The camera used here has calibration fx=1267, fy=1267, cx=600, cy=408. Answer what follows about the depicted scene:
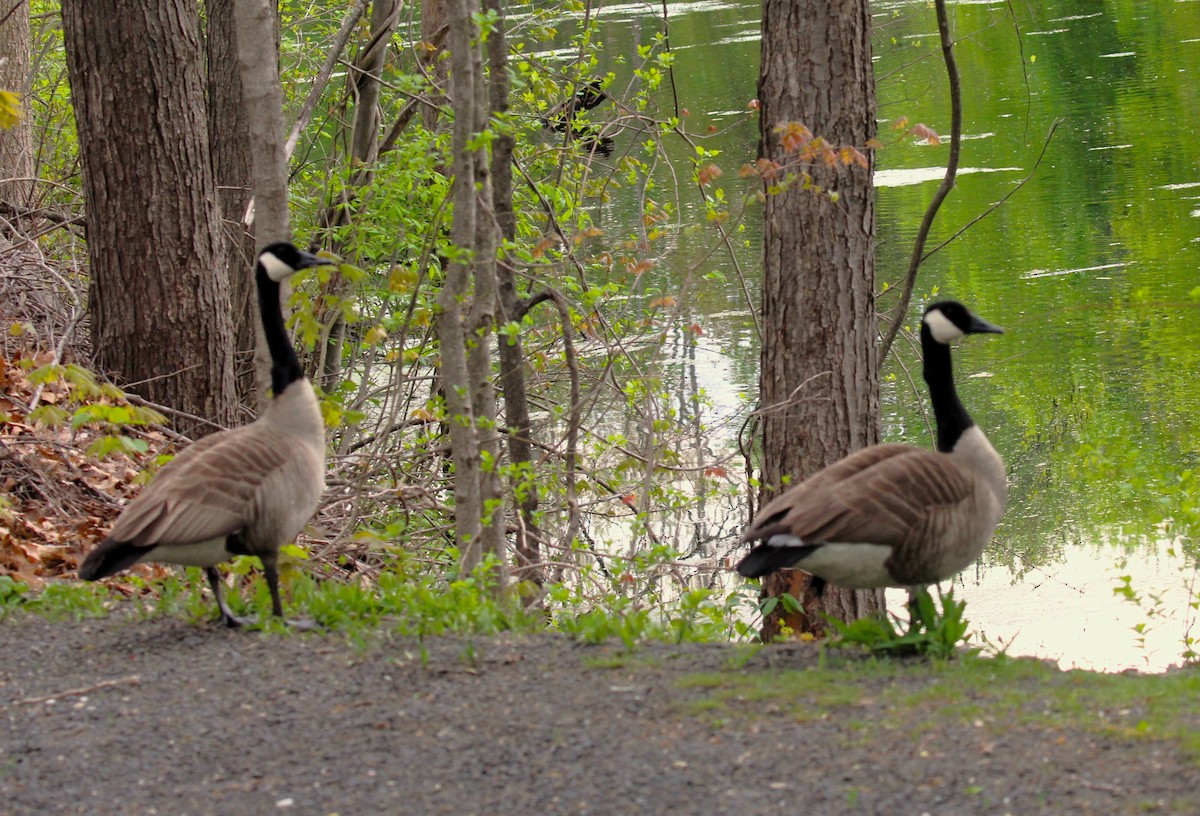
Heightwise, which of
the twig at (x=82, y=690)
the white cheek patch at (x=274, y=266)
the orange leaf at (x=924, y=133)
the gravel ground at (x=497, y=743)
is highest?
the orange leaf at (x=924, y=133)

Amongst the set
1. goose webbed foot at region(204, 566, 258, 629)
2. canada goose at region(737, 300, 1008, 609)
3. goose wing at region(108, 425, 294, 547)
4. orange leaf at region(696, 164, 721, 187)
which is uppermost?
orange leaf at region(696, 164, 721, 187)

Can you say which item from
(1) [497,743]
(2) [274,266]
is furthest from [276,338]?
(1) [497,743]

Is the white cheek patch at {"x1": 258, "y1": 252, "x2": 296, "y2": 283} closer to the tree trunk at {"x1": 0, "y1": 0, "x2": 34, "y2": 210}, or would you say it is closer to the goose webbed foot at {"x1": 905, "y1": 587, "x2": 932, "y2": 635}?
the goose webbed foot at {"x1": 905, "y1": 587, "x2": 932, "y2": 635}

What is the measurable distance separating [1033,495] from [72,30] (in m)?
9.32

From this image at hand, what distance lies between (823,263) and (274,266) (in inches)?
128

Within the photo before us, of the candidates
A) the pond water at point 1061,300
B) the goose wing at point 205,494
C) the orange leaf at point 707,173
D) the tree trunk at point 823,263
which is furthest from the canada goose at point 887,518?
the orange leaf at point 707,173

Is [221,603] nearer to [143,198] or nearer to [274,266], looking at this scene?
[274,266]

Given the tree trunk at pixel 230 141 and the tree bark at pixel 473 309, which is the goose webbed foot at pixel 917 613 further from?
the tree trunk at pixel 230 141

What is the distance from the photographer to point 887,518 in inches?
197

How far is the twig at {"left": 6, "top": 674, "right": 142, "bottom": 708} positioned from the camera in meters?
4.93

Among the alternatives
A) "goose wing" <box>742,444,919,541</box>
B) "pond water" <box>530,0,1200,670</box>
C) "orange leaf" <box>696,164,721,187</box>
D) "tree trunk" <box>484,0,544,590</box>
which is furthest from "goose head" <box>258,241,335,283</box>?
"pond water" <box>530,0,1200,670</box>

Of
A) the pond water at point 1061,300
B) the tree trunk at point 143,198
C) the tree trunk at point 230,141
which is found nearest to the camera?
the tree trunk at point 143,198

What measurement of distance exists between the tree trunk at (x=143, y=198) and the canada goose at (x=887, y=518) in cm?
519

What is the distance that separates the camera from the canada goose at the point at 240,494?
16.6ft
